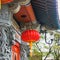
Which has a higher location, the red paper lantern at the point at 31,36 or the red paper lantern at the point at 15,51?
the red paper lantern at the point at 31,36

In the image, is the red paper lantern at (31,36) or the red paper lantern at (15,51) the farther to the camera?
the red paper lantern at (15,51)

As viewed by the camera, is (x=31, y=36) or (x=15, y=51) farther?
(x=15, y=51)

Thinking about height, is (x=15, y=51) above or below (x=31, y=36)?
below

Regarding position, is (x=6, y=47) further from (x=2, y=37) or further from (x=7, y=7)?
(x=7, y=7)

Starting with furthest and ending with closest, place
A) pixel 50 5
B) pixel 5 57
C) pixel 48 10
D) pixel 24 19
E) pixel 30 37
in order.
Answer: pixel 24 19
pixel 30 37
pixel 48 10
pixel 50 5
pixel 5 57

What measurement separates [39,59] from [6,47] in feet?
29.3

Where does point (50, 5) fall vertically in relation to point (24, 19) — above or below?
above

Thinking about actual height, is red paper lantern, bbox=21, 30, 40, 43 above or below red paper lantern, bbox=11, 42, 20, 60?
above

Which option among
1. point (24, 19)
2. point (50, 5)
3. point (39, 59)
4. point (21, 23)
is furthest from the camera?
point (39, 59)

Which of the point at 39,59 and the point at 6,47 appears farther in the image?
the point at 39,59

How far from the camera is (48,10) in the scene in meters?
4.29

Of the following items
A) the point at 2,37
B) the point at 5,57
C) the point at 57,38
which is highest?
the point at 2,37

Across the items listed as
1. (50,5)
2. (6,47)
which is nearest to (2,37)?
(6,47)

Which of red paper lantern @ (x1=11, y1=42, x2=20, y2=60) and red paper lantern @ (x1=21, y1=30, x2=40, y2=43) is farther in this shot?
red paper lantern @ (x1=11, y1=42, x2=20, y2=60)
